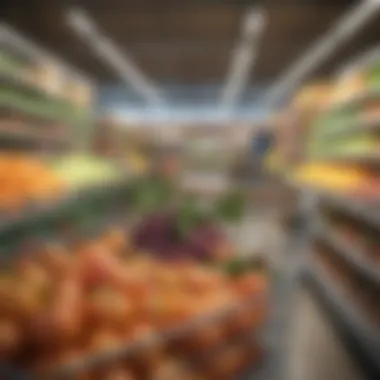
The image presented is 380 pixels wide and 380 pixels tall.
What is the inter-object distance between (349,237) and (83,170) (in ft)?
3.47

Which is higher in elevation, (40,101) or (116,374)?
(40,101)

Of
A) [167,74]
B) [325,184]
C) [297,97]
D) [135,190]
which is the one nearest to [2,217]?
[135,190]

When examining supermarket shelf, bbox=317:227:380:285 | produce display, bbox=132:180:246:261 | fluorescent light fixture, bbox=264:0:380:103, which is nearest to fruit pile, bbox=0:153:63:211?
produce display, bbox=132:180:246:261

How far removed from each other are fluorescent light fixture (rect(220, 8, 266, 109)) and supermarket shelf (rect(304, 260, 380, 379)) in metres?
0.53

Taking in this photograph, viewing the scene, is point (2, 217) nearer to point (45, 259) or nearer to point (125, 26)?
point (45, 259)

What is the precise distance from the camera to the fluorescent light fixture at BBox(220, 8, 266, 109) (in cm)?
87

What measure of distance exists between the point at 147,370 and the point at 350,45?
1.84ft

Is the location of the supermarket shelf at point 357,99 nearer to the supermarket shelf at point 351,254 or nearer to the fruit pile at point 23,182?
the supermarket shelf at point 351,254

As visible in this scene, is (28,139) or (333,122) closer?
(28,139)

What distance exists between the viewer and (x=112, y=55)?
886mm

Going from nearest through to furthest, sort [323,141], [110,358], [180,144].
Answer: [110,358] → [180,144] → [323,141]

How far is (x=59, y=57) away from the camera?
2.83ft

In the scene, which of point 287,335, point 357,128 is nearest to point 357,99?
point 357,128

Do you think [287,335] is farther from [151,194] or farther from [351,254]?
[351,254]
